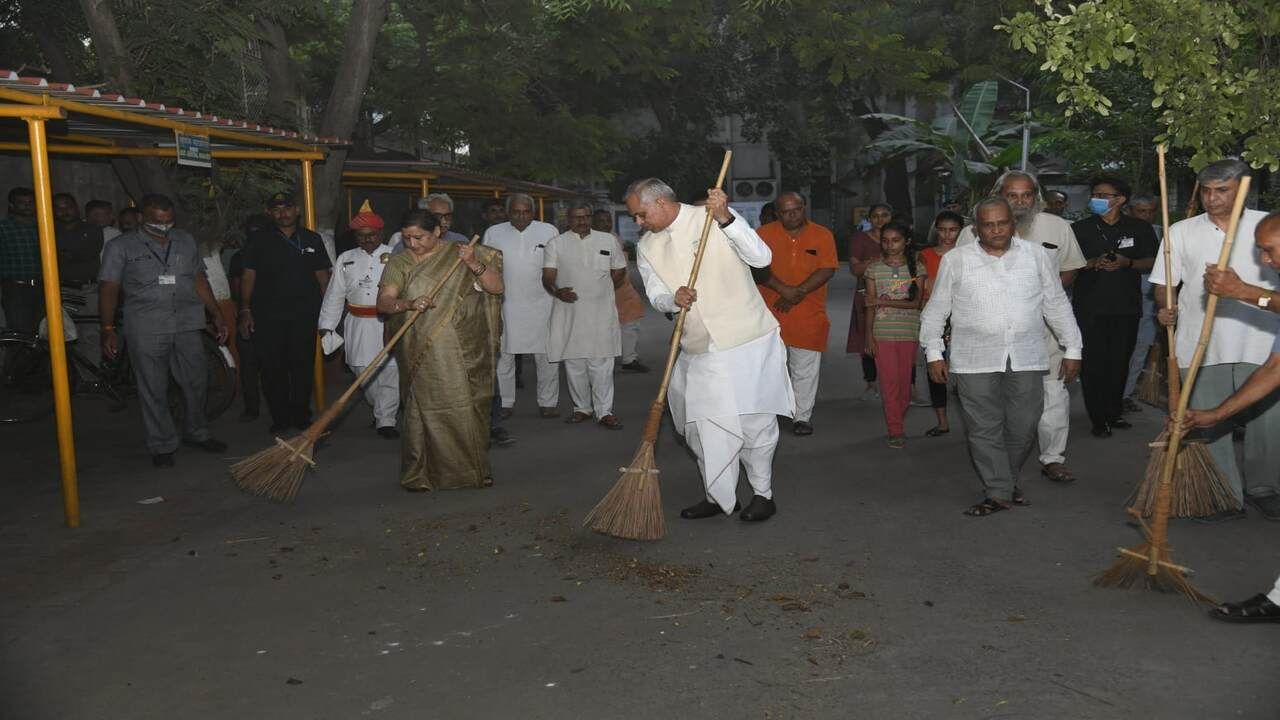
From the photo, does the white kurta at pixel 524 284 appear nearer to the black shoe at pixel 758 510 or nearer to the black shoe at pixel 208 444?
the black shoe at pixel 208 444

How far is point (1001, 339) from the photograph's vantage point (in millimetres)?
6660

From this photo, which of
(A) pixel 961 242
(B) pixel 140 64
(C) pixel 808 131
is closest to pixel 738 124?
(C) pixel 808 131

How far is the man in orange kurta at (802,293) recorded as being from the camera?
9250 millimetres

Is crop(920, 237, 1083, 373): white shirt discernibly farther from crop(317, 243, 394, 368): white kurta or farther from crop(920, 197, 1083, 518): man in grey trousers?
crop(317, 243, 394, 368): white kurta

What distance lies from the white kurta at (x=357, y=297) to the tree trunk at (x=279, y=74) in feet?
17.3

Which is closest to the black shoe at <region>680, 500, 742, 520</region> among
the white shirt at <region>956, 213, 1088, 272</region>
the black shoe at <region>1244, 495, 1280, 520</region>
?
the white shirt at <region>956, 213, 1088, 272</region>

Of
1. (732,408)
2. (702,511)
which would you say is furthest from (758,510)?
(732,408)

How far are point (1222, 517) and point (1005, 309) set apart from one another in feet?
5.09

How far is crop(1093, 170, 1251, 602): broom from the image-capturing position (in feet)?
16.4

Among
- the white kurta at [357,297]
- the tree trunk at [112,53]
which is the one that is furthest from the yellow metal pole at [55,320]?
the tree trunk at [112,53]

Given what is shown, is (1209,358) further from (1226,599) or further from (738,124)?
(738,124)

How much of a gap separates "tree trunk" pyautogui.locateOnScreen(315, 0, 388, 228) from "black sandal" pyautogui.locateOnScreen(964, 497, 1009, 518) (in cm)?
940

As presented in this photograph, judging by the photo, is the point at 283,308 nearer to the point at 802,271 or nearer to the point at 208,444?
the point at 208,444

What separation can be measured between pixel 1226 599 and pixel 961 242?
10.1 feet
